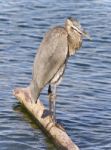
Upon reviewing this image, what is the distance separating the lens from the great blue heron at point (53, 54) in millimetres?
8992

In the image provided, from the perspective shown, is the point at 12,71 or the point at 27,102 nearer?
the point at 27,102

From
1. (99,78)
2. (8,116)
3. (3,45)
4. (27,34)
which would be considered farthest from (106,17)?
(8,116)

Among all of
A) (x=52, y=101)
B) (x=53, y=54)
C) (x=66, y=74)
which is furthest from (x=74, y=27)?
(x=66, y=74)

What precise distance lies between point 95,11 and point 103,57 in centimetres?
408

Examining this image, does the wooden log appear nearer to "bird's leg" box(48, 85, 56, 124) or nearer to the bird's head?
"bird's leg" box(48, 85, 56, 124)

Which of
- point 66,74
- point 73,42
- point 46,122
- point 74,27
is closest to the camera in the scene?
point 74,27

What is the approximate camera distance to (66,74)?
1245cm

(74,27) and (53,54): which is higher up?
(74,27)

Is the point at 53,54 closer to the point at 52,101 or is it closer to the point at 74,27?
the point at 74,27

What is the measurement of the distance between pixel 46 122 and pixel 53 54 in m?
1.05

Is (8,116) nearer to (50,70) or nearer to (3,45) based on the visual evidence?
(50,70)

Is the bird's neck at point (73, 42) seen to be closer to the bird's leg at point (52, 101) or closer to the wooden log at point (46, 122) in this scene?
the bird's leg at point (52, 101)

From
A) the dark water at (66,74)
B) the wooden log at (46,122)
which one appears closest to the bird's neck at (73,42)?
the wooden log at (46,122)

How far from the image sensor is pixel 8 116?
1042 cm
